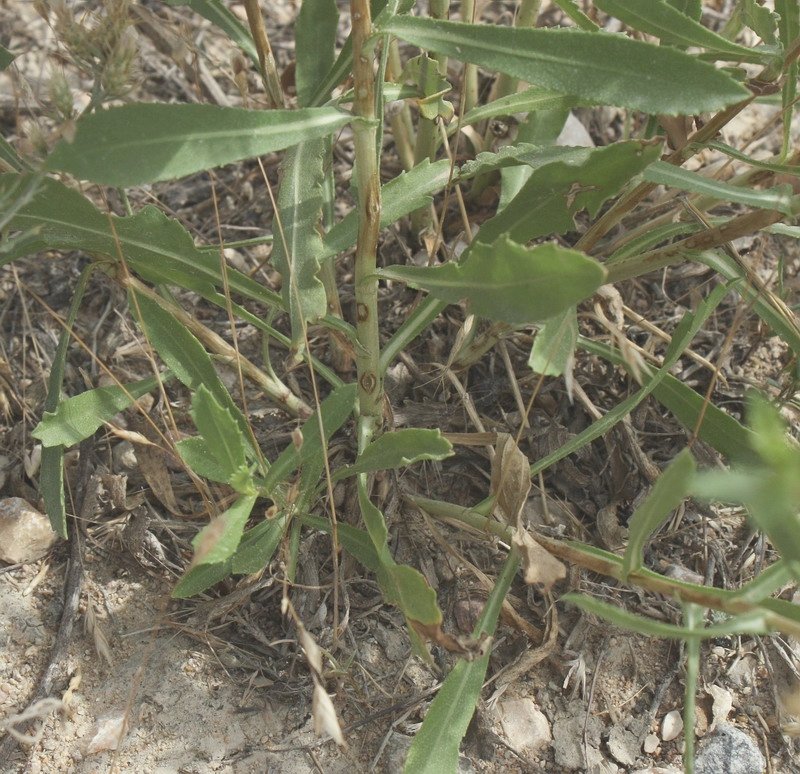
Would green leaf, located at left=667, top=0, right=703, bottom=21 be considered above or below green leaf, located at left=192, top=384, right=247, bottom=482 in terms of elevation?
above

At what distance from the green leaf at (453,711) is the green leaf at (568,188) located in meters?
0.60

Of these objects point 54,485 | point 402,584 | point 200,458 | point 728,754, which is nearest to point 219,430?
point 200,458

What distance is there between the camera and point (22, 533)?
1.73 m

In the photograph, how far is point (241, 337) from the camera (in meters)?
2.04

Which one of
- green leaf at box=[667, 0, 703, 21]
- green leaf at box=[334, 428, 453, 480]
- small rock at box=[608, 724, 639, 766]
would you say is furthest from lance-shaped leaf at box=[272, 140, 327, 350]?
small rock at box=[608, 724, 639, 766]

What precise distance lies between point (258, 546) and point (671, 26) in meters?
1.18

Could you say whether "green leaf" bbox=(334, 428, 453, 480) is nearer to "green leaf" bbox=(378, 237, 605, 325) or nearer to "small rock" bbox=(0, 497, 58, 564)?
"green leaf" bbox=(378, 237, 605, 325)

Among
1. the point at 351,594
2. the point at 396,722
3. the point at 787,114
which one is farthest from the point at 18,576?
the point at 787,114

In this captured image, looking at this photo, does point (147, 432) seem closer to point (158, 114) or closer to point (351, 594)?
point (351, 594)

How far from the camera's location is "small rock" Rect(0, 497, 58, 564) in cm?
172

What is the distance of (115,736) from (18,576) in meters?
0.42

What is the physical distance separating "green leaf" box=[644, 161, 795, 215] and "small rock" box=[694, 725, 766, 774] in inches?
39.6

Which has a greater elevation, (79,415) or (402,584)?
(79,415)

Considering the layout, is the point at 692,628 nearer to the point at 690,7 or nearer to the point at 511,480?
the point at 511,480
